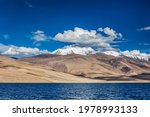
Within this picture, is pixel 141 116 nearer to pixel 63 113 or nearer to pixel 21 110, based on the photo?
pixel 63 113

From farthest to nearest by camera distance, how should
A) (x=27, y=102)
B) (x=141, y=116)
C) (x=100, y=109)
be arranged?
1. (x=27, y=102)
2. (x=100, y=109)
3. (x=141, y=116)

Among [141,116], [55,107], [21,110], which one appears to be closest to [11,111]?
[21,110]

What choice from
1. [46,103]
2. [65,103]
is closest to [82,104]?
[65,103]

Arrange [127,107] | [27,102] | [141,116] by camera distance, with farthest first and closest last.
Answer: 1. [27,102]
2. [127,107]
3. [141,116]

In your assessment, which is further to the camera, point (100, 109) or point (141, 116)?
point (100, 109)

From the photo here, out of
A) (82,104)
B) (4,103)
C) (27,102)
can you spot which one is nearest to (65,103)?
(82,104)

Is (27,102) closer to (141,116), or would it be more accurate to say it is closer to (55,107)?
(55,107)

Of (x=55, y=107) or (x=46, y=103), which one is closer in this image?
(x=55, y=107)

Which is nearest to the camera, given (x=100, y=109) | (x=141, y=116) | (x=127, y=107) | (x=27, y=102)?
(x=141, y=116)
